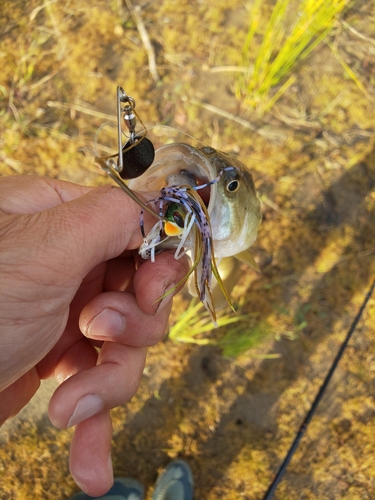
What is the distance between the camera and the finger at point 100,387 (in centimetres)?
125

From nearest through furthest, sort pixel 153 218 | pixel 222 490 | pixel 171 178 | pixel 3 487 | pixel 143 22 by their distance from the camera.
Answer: pixel 153 218 < pixel 171 178 < pixel 3 487 < pixel 222 490 < pixel 143 22

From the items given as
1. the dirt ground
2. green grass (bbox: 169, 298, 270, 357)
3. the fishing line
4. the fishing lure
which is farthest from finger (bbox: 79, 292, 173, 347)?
the fishing line

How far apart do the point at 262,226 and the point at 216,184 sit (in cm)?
144

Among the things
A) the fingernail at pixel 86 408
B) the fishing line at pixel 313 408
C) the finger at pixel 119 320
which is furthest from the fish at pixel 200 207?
the fishing line at pixel 313 408

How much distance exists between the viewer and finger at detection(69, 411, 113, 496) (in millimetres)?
1291

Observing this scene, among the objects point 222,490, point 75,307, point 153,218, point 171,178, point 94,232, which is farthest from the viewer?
point 222,490

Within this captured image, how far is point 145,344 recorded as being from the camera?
1.46 meters

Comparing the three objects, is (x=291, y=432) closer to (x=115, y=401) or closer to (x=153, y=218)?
(x=115, y=401)

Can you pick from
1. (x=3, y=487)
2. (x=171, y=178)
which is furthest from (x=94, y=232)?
(x=3, y=487)

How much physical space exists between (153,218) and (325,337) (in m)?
1.97

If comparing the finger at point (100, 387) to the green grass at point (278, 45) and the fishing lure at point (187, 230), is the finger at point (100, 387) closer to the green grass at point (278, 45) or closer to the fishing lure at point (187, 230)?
the fishing lure at point (187, 230)

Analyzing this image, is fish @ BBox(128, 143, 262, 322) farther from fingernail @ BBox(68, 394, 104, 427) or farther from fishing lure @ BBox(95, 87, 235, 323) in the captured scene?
fingernail @ BBox(68, 394, 104, 427)

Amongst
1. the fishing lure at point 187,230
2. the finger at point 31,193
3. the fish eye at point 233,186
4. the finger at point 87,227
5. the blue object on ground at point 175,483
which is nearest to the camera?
the finger at point 87,227

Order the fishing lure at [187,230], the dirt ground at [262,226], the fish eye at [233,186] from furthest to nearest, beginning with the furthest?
the dirt ground at [262,226]
the fish eye at [233,186]
the fishing lure at [187,230]
